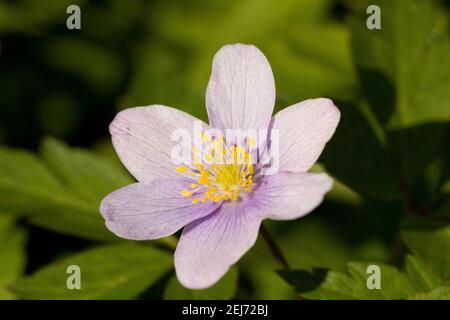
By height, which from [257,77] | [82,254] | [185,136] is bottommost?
[82,254]

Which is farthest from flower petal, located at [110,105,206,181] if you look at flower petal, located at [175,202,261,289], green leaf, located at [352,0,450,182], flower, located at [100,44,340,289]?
green leaf, located at [352,0,450,182]

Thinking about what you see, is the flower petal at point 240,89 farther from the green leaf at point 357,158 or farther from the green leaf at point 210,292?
the green leaf at point 210,292

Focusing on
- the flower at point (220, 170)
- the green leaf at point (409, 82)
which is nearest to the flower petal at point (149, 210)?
the flower at point (220, 170)

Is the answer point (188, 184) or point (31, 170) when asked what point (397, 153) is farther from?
point (31, 170)

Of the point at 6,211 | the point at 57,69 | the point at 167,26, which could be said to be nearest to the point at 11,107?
the point at 57,69

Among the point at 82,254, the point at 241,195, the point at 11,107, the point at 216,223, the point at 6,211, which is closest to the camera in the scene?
the point at 216,223

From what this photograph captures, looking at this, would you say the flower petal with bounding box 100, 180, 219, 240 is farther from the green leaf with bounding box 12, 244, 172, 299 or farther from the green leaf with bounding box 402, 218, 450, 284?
the green leaf with bounding box 402, 218, 450, 284

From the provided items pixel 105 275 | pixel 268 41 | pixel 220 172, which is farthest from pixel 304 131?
pixel 268 41
